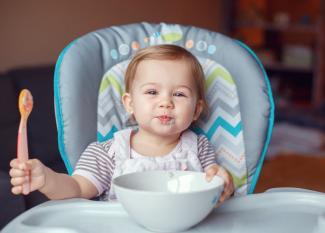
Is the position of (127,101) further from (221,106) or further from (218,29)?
(218,29)

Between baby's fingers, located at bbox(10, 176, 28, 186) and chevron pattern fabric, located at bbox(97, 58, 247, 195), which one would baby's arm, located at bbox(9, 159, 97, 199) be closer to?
baby's fingers, located at bbox(10, 176, 28, 186)

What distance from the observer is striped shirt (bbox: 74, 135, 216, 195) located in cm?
119

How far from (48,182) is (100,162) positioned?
0.23 meters

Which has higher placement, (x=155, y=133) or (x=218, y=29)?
(x=155, y=133)

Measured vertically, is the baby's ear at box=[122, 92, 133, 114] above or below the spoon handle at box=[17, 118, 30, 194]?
below

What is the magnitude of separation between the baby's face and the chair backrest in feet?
0.43

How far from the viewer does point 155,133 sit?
1.24m

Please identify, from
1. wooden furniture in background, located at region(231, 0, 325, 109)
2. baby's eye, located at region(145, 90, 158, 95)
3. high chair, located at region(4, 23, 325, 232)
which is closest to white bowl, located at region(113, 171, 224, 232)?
baby's eye, located at region(145, 90, 158, 95)

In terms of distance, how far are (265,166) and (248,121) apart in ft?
6.76

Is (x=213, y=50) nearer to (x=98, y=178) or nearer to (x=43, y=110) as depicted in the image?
(x=98, y=178)

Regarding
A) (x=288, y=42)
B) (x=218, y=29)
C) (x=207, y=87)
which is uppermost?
(x=207, y=87)

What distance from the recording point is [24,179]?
2.98 ft

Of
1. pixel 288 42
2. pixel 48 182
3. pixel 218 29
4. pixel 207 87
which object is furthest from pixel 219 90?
pixel 288 42

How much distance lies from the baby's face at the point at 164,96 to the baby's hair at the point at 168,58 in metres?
0.01
